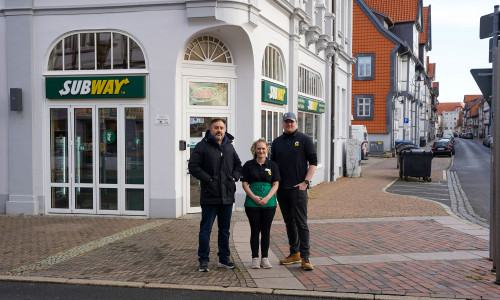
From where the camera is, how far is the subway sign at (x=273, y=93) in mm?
11273

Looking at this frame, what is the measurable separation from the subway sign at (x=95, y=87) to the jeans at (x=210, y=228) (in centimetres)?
448

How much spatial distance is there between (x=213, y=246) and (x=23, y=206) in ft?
17.1

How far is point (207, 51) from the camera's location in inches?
414

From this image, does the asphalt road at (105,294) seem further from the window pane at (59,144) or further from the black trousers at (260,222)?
the window pane at (59,144)

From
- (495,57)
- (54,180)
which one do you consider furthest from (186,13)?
(495,57)

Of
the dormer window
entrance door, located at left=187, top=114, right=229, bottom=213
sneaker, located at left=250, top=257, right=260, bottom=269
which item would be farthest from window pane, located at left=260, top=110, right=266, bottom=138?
the dormer window

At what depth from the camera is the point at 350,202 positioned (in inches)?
486

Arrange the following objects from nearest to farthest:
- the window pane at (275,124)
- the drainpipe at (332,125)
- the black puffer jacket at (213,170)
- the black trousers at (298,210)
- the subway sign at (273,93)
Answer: the black puffer jacket at (213,170) < the black trousers at (298,210) < the subway sign at (273,93) < the window pane at (275,124) < the drainpipe at (332,125)

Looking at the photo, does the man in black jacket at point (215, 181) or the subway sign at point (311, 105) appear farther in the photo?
the subway sign at point (311, 105)

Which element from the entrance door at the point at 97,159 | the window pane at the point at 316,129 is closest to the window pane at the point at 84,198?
the entrance door at the point at 97,159

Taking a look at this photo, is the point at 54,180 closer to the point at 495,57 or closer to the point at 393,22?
the point at 495,57

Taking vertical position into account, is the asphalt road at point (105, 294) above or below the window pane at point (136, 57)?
below

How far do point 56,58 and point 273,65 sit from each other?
5.17m

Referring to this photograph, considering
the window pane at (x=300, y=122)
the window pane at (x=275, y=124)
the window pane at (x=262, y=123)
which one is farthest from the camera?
the window pane at (x=300, y=122)
